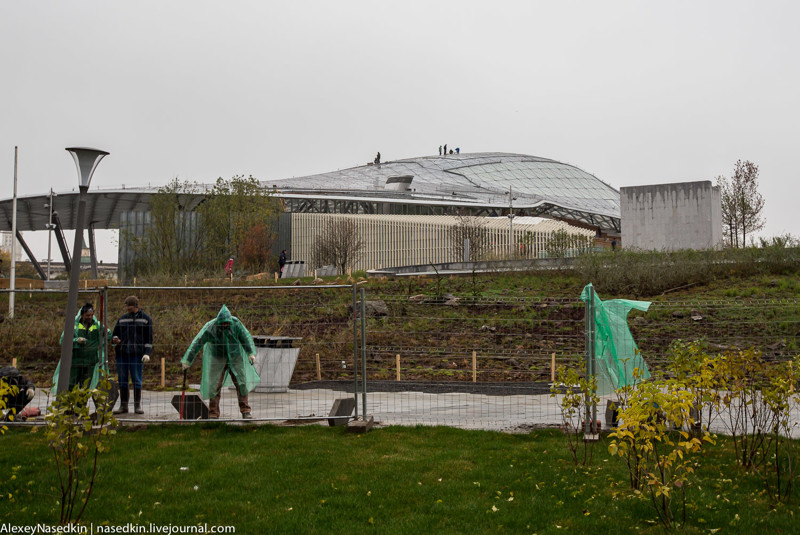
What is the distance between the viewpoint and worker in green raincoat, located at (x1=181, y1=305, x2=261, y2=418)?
9359 millimetres

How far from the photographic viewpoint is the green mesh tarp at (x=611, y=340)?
8.73 metres

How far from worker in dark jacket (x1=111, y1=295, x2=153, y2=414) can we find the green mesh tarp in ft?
19.1

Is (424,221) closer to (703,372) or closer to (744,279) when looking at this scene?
(744,279)

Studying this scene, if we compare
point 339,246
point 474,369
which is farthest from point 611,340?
point 339,246

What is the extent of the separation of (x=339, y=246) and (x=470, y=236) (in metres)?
7.52

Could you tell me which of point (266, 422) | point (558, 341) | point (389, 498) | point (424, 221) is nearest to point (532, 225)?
point (424, 221)

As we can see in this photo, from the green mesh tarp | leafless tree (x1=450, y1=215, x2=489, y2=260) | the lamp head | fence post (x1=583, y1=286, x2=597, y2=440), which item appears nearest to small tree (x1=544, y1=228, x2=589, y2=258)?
leafless tree (x1=450, y1=215, x2=489, y2=260)

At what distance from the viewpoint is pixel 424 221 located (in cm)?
4162

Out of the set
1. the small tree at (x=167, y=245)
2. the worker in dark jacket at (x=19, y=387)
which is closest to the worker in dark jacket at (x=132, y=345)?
the worker in dark jacket at (x=19, y=387)

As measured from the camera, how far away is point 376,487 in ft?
20.4

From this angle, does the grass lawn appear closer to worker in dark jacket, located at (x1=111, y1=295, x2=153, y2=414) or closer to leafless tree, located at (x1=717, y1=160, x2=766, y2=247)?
worker in dark jacket, located at (x1=111, y1=295, x2=153, y2=414)

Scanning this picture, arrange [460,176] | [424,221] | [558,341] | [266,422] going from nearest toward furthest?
[266,422] < [558,341] < [424,221] < [460,176]

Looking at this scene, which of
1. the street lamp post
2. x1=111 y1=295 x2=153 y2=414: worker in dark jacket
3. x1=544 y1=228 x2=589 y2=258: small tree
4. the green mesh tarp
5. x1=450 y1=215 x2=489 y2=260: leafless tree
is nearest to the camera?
the street lamp post

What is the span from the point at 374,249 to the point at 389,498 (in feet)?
122
